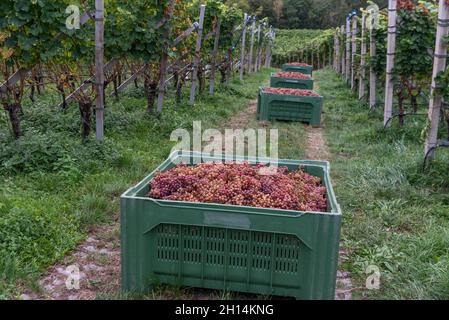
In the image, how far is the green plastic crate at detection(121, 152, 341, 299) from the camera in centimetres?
288

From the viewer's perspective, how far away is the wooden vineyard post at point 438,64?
564 centimetres

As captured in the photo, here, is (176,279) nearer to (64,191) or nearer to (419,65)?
(64,191)

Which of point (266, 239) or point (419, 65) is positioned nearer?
point (266, 239)

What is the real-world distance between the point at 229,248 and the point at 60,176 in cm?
268

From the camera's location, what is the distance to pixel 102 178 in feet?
17.2

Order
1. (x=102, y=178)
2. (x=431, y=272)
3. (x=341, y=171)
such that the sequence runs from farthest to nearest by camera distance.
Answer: (x=341, y=171) < (x=102, y=178) < (x=431, y=272)

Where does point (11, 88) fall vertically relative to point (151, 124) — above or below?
above

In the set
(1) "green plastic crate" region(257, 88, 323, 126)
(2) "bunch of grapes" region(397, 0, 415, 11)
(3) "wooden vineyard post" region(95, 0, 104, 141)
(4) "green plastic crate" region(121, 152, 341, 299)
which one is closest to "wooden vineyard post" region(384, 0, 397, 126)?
(2) "bunch of grapes" region(397, 0, 415, 11)

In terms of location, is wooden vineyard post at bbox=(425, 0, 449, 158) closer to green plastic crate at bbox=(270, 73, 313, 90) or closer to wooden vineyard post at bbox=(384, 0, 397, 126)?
wooden vineyard post at bbox=(384, 0, 397, 126)

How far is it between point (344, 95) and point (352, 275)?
11365 mm

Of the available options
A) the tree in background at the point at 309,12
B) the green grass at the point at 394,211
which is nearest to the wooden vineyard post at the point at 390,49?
the green grass at the point at 394,211

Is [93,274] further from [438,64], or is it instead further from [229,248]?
[438,64]

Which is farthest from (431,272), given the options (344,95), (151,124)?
(344,95)

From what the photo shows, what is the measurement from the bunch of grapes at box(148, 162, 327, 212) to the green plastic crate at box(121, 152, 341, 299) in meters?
0.25
